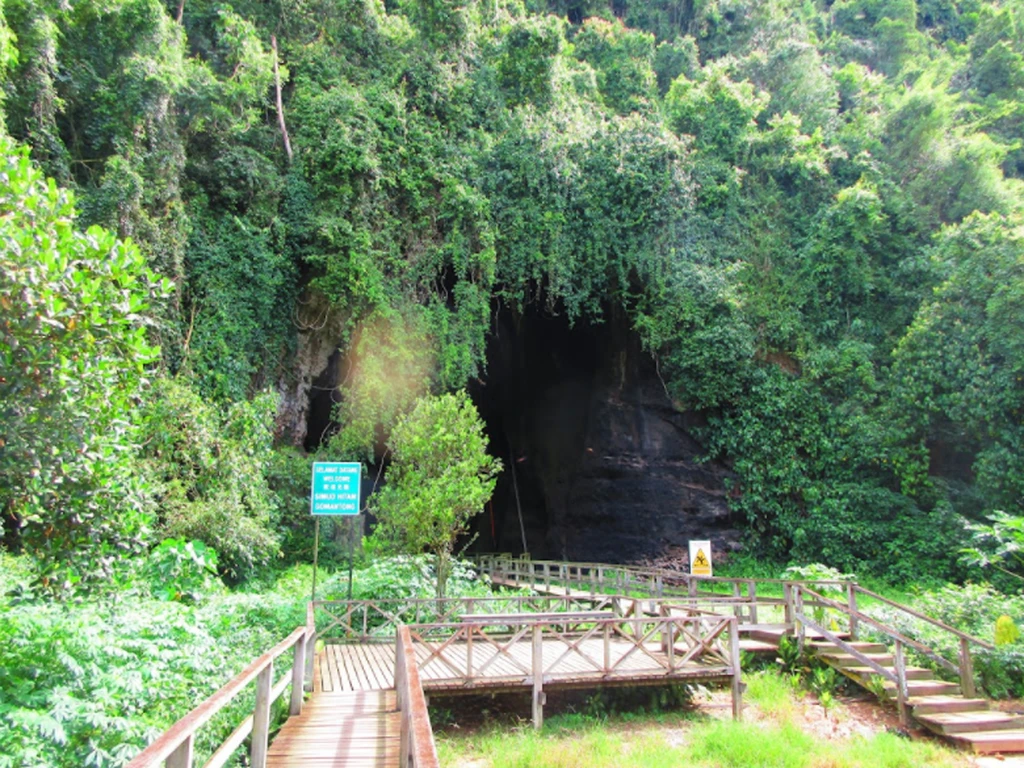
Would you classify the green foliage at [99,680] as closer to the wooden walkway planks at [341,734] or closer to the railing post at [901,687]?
the wooden walkway planks at [341,734]

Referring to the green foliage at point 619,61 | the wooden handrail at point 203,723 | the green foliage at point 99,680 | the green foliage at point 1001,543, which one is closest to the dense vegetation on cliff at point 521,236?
the green foliage at point 619,61

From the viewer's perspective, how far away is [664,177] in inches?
774

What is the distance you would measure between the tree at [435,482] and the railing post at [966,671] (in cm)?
729

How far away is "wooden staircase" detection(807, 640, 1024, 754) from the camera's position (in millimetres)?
6973

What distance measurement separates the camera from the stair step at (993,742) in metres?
6.89

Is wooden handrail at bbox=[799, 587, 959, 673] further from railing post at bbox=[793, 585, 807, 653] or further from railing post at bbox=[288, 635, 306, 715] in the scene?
railing post at bbox=[288, 635, 306, 715]

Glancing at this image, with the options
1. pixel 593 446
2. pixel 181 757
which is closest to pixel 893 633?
pixel 181 757

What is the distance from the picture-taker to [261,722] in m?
4.09

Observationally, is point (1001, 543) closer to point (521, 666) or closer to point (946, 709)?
point (946, 709)

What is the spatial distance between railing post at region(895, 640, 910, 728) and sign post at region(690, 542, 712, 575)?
341 centimetres

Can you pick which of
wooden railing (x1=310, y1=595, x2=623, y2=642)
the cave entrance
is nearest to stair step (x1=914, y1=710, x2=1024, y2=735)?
wooden railing (x1=310, y1=595, x2=623, y2=642)

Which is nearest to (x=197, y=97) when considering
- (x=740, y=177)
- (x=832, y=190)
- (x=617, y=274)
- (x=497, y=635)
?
(x=617, y=274)

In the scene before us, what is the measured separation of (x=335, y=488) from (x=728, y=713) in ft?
21.2

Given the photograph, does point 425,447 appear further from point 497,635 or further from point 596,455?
point 596,455
